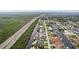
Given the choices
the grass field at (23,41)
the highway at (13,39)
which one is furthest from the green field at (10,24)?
the grass field at (23,41)

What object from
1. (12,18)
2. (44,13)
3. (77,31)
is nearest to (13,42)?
(12,18)

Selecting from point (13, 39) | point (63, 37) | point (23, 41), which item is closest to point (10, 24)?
point (13, 39)

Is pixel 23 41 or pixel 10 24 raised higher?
pixel 10 24

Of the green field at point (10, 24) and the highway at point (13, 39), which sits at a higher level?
the green field at point (10, 24)

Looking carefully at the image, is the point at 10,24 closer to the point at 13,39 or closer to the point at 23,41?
the point at 13,39

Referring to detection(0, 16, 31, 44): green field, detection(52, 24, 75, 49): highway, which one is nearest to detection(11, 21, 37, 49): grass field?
detection(0, 16, 31, 44): green field

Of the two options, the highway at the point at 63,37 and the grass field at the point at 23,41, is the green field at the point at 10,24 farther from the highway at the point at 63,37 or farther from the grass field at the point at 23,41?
the highway at the point at 63,37

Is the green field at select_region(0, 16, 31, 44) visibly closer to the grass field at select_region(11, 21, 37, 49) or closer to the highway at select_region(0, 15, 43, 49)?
the highway at select_region(0, 15, 43, 49)
